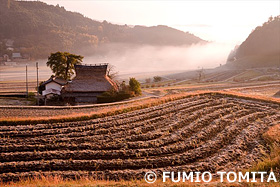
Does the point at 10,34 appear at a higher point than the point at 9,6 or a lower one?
lower

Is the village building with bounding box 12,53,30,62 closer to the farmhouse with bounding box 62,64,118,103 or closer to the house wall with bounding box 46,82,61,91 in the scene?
the house wall with bounding box 46,82,61,91

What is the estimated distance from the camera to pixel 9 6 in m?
162

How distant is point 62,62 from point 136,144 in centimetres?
2567

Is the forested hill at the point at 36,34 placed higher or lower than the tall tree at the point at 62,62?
higher

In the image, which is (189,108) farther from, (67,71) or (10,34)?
(10,34)

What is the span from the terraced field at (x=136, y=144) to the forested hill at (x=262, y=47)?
94531 mm

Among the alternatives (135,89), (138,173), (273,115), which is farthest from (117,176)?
(135,89)

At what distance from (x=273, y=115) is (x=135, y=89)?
15881 mm

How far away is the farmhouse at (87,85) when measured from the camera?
1132 inches

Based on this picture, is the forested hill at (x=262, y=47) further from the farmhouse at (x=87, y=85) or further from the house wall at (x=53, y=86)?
the house wall at (x=53, y=86)

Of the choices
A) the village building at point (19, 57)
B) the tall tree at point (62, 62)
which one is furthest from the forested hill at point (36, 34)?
the tall tree at point (62, 62)

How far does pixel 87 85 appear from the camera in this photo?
29.6 m

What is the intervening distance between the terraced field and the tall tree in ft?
66.3

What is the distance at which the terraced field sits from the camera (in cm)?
936
